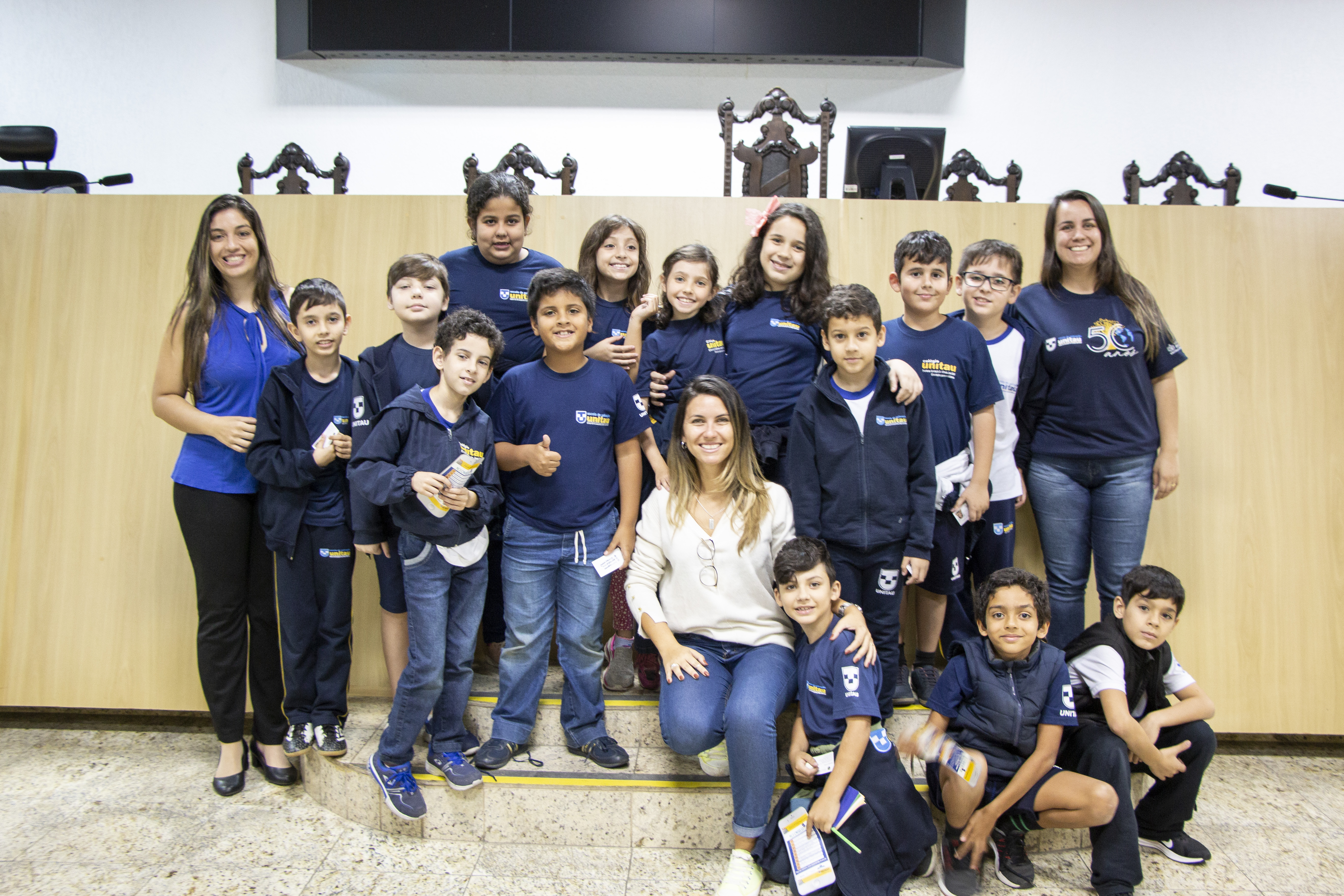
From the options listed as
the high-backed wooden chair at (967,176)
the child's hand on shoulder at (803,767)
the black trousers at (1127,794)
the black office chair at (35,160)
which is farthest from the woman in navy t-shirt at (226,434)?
the high-backed wooden chair at (967,176)

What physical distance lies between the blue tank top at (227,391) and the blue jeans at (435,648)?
0.54 m

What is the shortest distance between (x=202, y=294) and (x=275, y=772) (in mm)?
1377

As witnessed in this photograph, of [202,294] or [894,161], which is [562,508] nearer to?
[202,294]

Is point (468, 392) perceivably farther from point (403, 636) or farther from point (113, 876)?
point (113, 876)

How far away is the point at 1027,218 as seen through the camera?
2760mm

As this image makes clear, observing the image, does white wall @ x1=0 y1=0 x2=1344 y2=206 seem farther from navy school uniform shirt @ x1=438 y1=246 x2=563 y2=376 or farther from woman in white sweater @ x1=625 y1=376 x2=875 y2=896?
woman in white sweater @ x1=625 y1=376 x2=875 y2=896

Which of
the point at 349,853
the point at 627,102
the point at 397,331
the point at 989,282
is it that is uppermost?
the point at 627,102

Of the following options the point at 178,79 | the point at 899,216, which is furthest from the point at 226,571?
the point at 178,79

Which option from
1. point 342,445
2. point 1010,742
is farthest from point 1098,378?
point 342,445

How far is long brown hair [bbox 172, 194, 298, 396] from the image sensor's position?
215 cm

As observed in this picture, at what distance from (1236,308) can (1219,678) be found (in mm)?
1283

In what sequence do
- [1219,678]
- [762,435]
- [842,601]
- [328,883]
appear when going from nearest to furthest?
1. [328,883]
2. [842,601]
3. [762,435]
4. [1219,678]

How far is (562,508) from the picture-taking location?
207 cm

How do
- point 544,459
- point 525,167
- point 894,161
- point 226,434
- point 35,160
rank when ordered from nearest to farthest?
point 544,459
point 226,434
point 525,167
point 894,161
point 35,160
